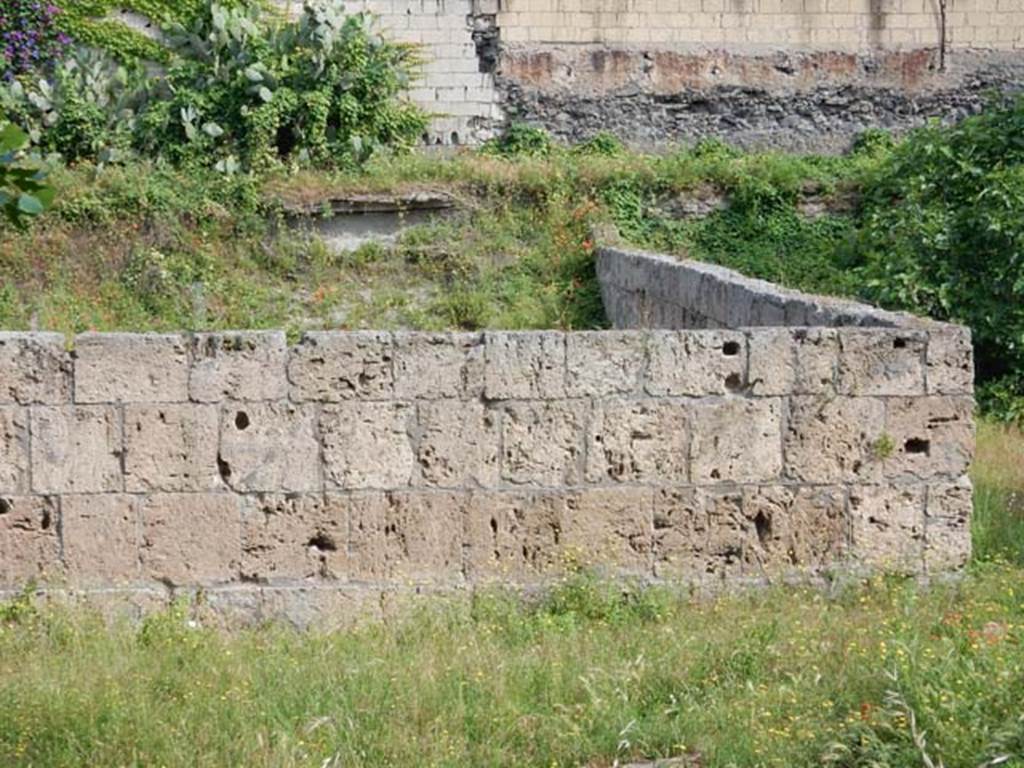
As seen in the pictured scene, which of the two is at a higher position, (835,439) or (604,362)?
(604,362)

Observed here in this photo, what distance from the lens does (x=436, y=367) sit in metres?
6.93

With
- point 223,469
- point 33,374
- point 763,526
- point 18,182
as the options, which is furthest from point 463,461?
point 18,182

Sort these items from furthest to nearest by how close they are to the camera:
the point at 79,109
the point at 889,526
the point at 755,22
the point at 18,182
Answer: the point at 755,22 < the point at 79,109 < the point at 889,526 < the point at 18,182

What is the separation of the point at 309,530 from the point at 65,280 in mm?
8118

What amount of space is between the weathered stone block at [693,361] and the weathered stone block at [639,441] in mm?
85

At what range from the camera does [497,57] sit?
755 inches

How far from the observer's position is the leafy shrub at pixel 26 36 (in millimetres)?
17172

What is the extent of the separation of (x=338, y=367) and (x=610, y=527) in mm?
1417

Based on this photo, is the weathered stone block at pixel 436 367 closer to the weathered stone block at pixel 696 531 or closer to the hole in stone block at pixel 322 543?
the hole in stone block at pixel 322 543

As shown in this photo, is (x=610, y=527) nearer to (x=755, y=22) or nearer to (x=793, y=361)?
(x=793, y=361)

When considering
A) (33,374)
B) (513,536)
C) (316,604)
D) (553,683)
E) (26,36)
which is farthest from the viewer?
(26,36)

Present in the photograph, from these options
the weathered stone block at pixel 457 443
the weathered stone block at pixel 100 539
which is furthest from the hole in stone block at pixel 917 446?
the weathered stone block at pixel 100 539

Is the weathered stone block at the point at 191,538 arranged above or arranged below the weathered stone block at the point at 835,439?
below

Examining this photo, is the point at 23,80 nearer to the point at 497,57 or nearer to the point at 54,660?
the point at 497,57
